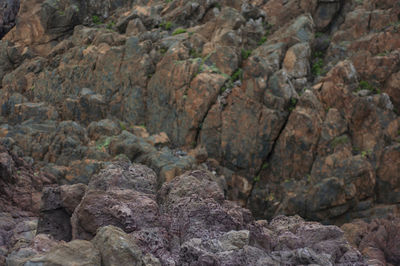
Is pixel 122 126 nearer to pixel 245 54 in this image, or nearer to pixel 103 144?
pixel 103 144

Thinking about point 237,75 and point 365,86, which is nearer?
point 365,86

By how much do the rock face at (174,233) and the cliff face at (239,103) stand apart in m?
11.5

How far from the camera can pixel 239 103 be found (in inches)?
1048

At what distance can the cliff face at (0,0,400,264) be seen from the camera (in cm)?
2383

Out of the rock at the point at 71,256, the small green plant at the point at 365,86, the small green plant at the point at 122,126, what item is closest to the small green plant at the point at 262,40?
the small green plant at the point at 365,86

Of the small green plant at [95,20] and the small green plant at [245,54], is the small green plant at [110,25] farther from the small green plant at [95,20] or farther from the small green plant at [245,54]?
the small green plant at [245,54]

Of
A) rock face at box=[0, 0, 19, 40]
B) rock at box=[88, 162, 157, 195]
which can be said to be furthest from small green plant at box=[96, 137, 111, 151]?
rock face at box=[0, 0, 19, 40]

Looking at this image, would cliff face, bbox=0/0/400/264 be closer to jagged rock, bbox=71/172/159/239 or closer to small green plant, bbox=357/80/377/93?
small green plant, bbox=357/80/377/93

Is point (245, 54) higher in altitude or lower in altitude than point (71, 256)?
lower

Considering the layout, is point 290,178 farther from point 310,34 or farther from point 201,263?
point 201,263

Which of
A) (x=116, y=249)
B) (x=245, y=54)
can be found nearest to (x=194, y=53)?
(x=245, y=54)

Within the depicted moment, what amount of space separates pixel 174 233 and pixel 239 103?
61.0 ft

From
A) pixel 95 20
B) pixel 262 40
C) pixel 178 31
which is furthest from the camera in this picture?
pixel 95 20

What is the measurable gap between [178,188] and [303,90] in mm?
18750
